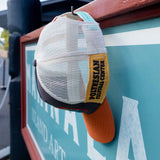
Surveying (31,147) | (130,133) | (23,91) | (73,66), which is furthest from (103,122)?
(23,91)

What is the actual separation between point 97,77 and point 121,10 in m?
0.17

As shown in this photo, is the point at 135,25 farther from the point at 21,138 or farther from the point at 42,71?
the point at 21,138

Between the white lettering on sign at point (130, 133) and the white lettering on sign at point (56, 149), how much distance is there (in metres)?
0.46

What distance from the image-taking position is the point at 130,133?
54cm

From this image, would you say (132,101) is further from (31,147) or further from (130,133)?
(31,147)

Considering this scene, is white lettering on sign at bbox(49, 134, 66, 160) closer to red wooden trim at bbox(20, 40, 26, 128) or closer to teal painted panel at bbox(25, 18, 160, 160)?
teal painted panel at bbox(25, 18, 160, 160)

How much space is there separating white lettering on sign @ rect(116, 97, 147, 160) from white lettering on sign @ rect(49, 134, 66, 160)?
46 centimetres

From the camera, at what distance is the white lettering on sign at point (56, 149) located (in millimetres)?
980

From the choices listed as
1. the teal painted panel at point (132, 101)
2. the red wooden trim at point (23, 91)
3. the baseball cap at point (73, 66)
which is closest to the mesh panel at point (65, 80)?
the baseball cap at point (73, 66)

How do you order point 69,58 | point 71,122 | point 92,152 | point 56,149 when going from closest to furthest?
point 69,58 < point 92,152 < point 71,122 < point 56,149

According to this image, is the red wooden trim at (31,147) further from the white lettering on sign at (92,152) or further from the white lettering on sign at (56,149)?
the white lettering on sign at (92,152)

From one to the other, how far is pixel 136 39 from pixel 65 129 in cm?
60

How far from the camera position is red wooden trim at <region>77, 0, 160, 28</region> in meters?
0.43

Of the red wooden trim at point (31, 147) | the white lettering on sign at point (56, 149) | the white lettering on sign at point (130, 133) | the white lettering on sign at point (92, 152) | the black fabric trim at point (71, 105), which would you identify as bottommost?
the red wooden trim at point (31, 147)
